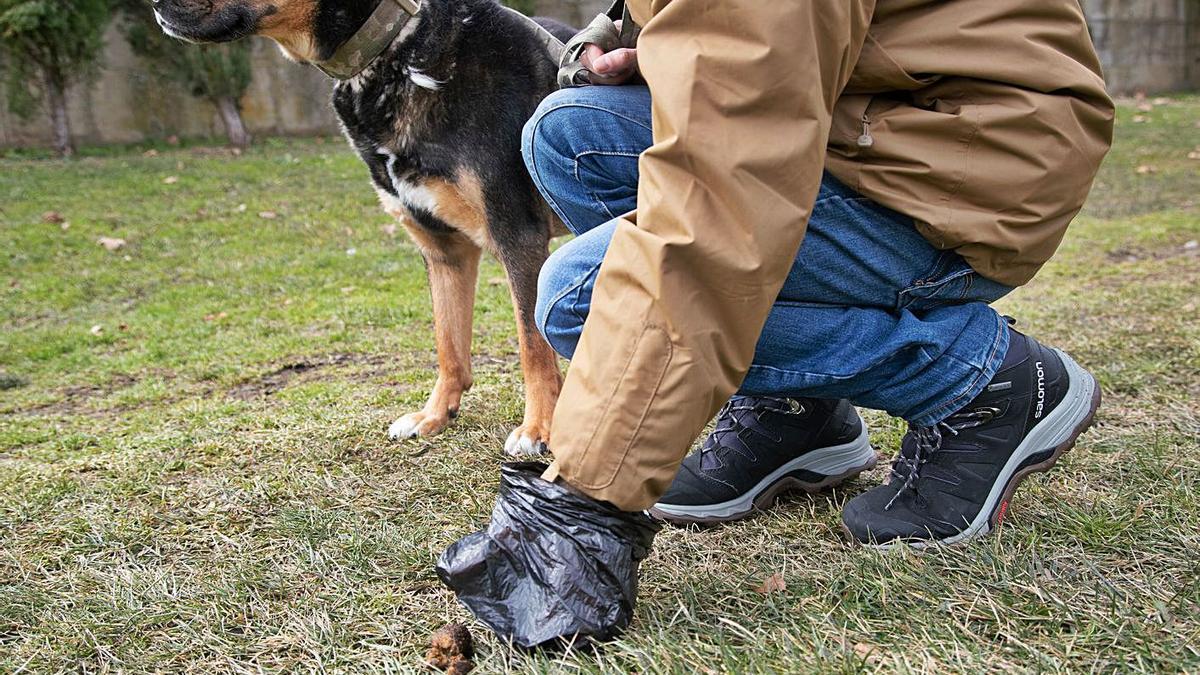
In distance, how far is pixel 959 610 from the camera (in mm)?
1646

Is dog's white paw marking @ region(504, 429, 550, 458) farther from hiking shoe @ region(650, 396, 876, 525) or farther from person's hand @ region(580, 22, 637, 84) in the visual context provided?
person's hand @ region(580, 22, 637, 84)

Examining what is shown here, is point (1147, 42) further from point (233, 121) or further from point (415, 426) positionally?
point (415, 426)

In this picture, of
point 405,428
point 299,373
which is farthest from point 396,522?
point 299,373

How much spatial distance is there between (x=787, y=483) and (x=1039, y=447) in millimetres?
571

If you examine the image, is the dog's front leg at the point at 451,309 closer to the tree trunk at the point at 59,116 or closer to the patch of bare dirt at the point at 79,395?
the patch of bare dirt at the point at 79,395

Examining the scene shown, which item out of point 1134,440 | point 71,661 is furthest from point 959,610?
point 71,661

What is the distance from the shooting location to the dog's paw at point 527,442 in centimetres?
284

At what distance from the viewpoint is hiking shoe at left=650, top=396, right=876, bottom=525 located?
222 cm

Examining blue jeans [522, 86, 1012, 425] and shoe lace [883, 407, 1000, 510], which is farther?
shoe lace [883, 407, 1000, 510]

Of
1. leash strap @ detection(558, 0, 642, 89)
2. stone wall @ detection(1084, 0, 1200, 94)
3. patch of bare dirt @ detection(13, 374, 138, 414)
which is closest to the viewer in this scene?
leash strap @ detection(558, 0, 642, 89)

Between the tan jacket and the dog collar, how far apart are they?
1330mm

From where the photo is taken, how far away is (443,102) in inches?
113

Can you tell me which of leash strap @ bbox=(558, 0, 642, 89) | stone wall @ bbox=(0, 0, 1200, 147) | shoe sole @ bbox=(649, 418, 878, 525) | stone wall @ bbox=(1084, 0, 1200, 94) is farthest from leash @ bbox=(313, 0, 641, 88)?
stone wall @ bbox=(1084, 0, 1200, 94)

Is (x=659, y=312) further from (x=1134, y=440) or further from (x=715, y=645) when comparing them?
(x=1134, y=440)
